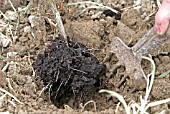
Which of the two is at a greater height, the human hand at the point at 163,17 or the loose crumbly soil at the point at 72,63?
the human hand at the point at 163,17

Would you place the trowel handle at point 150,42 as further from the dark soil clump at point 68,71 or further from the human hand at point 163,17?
the dark soil clump at point 68,71

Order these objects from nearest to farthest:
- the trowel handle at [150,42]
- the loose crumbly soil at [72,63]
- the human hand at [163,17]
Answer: the human hand at [163,17]
the trowel handle at [150,42]
the loose crumbly soil at [72,63]

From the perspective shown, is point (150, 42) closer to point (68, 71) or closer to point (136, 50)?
point (136, 50)

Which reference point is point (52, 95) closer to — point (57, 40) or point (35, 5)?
point (57, 40)

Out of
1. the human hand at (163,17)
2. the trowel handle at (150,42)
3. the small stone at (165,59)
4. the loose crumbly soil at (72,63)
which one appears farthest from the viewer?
the small stone at (165,59)

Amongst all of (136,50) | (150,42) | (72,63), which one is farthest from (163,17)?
(72,63)

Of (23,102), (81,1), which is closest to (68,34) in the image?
(81,1)

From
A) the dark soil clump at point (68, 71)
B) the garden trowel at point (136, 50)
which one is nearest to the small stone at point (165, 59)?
the garden trowel at point (136, 50)
